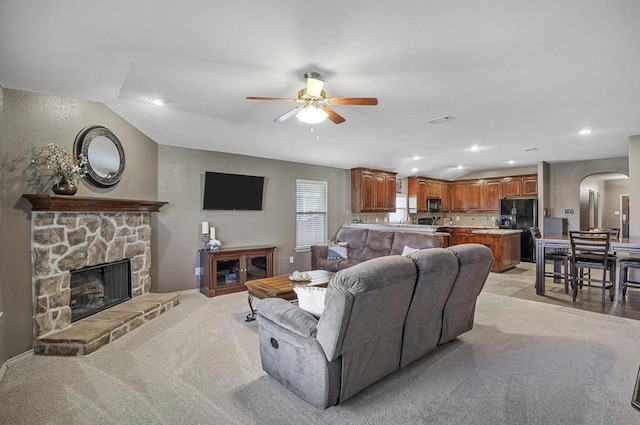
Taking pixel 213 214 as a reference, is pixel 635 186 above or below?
above

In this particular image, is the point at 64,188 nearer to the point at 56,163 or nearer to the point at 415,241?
the point at 56,163

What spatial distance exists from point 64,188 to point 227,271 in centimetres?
267

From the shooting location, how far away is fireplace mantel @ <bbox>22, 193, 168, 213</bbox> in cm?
299

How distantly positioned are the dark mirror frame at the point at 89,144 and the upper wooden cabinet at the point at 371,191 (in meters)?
4.75

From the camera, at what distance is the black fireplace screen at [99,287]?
3.61m

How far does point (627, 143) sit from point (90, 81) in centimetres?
826

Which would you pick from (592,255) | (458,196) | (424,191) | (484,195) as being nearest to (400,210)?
(424,191)

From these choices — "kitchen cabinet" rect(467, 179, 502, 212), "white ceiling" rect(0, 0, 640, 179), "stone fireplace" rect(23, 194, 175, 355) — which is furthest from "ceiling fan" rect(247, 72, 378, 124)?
"kitchen cabinet" rect(467, 179, 502, 212)

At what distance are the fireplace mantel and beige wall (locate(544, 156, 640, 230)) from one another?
8.93 metres

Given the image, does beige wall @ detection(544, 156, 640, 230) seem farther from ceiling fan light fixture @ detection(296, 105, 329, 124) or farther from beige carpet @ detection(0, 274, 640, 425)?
ceiling fan light fixture @ detection(296, 105, 329, 124)

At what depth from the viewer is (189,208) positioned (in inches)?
204

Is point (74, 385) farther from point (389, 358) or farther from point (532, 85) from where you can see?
point (532, 85)

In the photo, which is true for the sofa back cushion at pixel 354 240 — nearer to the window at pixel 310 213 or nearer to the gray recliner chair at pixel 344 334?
the window at pixel 310 213

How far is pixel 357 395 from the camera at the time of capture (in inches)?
89.1
